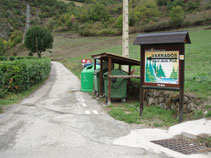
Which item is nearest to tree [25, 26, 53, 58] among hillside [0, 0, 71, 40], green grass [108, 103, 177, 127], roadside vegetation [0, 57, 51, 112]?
roadside vegetation [0, 57, 51, 112]

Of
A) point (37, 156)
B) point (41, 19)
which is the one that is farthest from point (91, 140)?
point (41, 19)

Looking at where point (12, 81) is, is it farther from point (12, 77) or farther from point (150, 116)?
point (150, 116)

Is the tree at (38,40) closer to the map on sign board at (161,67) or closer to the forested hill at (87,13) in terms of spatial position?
the forested hill at (87,13)

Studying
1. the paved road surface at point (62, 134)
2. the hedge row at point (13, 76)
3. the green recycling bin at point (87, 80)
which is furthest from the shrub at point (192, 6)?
the paved road surface at point (62, 134)

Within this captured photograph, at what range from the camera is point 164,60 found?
7.08 meters

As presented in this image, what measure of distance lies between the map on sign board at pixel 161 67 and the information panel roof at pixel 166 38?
1.12ft

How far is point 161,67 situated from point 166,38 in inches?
32.0

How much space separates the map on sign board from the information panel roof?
1.12 feet

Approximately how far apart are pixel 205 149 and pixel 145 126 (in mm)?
1957

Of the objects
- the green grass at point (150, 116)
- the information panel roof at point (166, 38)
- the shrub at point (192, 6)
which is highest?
the shrub at point (192, 6)

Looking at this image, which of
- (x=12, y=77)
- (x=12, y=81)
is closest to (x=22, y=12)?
(x=12, y=81)

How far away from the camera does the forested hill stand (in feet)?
324

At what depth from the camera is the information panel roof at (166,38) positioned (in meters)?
6.61

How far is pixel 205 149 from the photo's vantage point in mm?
4809
